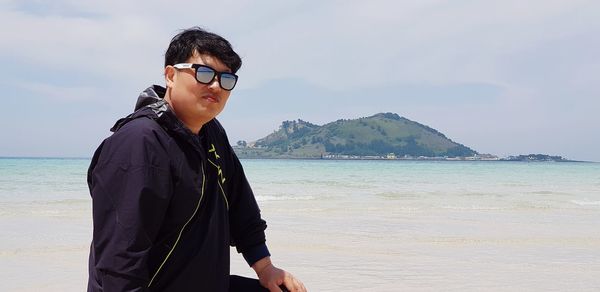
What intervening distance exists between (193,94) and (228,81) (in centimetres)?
15

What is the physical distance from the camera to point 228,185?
255 centimetres

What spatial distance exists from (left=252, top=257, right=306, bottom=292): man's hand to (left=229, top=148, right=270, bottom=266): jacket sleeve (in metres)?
0.04

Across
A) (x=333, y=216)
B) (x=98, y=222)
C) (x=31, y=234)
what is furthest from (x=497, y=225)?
(x=98, y=222)

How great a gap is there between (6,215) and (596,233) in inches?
456

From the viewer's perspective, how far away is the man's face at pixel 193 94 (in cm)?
218

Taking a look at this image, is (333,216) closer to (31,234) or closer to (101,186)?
(31,234)

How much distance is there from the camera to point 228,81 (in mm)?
2242

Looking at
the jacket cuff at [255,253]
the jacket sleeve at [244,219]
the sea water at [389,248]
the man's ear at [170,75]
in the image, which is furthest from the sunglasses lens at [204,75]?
the sea water at [389,248]

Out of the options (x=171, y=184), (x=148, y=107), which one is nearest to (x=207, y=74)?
(x=148, y=107)

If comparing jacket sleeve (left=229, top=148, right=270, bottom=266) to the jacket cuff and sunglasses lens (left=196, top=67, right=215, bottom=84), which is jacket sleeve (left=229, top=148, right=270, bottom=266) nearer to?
the jacket cuff

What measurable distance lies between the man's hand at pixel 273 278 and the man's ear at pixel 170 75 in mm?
957

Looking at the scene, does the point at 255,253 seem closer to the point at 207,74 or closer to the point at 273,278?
the point at 273,278

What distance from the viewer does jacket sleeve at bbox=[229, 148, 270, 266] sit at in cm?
261

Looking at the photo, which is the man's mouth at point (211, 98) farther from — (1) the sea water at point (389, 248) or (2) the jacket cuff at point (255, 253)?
(1) the sea water at point (389, 248)
